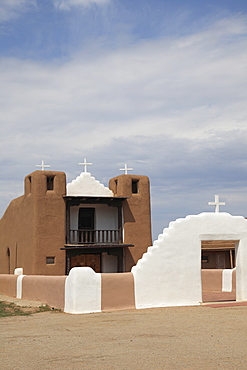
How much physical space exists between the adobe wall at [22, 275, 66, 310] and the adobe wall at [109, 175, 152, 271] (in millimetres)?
6993

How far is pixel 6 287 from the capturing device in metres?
23.7

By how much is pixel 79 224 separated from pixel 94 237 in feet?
3.70

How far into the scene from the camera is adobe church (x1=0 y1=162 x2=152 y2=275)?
81.1 feet

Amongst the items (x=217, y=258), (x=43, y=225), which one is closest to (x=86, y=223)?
(x=43, y=225)

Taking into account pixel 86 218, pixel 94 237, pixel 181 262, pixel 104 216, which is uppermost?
pixel 104 216

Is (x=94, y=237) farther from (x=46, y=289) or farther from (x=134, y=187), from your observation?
(x=46, y=289)

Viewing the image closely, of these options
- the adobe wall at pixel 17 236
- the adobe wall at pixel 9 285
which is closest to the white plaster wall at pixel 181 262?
the adobe wall at pixel 9 285

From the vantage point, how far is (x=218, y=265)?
35.0 m

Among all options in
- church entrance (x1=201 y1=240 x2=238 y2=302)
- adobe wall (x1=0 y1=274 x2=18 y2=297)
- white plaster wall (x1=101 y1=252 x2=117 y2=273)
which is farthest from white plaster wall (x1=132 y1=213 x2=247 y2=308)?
white plaster wall (x1=101 y1=252 x2=117 y2=273)

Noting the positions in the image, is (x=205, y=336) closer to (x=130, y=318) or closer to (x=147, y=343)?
(x=147, y=343)

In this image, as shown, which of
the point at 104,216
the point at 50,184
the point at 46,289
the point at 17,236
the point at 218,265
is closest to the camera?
the point at 46,289

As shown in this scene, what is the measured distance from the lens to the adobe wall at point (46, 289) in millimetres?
16312

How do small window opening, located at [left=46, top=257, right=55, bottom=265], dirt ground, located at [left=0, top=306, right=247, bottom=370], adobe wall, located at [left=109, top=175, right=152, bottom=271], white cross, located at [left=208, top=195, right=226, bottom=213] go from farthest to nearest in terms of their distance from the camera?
adobe wall, located at [left=109, top=175, right=152, bottom=271] → small window opening, located at [left=46, top=257, right=55, bottom=265] → white cross, located at [left=208, top=195, right=226, bottom=213] → dirt ground, located at [left=0, top=306, right=247, bottom=370]

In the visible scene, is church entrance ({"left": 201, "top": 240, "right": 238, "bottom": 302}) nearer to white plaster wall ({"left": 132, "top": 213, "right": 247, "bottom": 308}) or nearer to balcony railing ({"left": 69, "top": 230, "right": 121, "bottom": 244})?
balcony railing ({"left": 69, "top": 230, "right": 121, "bottom": 244})
